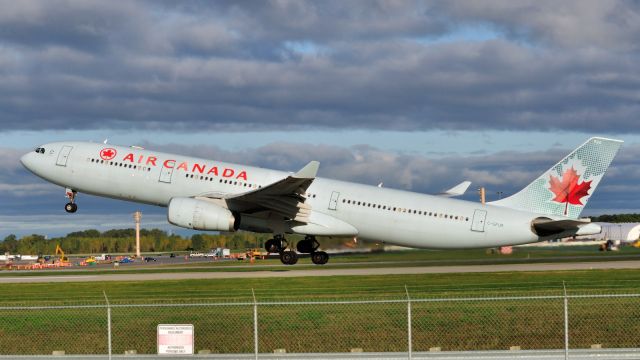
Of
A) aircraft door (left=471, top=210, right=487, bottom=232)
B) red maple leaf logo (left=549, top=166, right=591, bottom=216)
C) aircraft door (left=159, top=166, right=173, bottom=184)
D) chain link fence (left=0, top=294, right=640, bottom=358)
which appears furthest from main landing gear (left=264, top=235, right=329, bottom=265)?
chain link fence (left=0, top=294, right=640, bottom=358)

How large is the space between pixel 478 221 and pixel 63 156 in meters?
26.1

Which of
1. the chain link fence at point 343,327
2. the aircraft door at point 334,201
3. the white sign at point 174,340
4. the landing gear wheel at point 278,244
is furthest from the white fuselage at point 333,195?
the white sign at point 174,340

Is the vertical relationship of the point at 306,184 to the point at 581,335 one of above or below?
above

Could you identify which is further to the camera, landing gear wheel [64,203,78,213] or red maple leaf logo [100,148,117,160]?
landing gear wheel [64,203,78,213]

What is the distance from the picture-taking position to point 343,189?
5056cm

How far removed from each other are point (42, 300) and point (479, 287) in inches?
807

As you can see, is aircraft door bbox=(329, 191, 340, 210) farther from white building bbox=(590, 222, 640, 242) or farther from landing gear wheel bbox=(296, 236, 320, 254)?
white building bbox=(590, 222, 640, 242)

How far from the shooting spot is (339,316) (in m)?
30.3

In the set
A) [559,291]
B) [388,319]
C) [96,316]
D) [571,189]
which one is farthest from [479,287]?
[96,316]

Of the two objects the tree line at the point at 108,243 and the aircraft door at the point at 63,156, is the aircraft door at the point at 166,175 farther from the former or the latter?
the tree line at the point at 108,243

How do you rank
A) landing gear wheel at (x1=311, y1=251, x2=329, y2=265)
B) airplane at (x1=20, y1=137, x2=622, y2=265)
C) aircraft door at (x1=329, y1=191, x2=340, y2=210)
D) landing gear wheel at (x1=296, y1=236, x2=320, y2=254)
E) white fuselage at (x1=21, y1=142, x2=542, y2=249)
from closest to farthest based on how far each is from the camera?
airplane at (x1=20, y1=137, x2=622, y2=265), white fuselage at (x1=21, y1=142, x2=542, y2=249), aircraft door at (x1=329, y1=191, x2=340, y2=210), landing gear wheel at (x1=296, y1=236, x2=320, y2=254), landing gear wheel at (x1=311, y1=251, x2=329, y2=265)

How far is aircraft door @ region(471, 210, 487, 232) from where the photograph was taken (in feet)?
161

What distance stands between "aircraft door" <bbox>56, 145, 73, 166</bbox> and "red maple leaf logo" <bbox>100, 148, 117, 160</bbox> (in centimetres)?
250

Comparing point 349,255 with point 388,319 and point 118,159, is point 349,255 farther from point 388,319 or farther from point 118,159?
point 388,319
